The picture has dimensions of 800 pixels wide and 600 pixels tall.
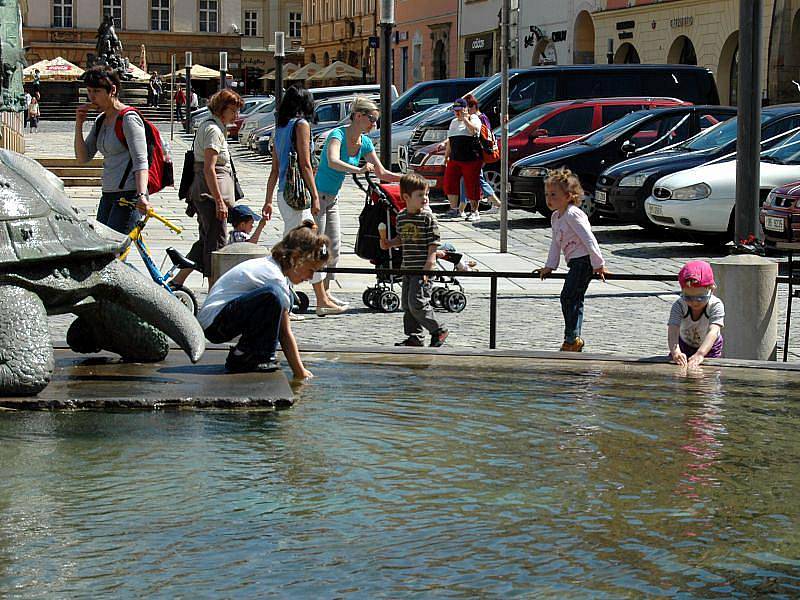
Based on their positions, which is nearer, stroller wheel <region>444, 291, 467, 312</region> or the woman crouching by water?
the woman crouching by water

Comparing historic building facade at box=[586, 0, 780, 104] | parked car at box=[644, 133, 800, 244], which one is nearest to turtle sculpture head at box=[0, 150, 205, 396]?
parked car at box=[644, 133, 800, 244]

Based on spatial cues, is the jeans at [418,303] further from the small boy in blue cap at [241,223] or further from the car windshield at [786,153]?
the car windshield at [786,153]

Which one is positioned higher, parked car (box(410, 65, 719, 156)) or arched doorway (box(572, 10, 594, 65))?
arched doorway (box(572, 10, 594, 65))

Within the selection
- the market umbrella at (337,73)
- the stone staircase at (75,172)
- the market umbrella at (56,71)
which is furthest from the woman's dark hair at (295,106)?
the market umbrella at (56,71)

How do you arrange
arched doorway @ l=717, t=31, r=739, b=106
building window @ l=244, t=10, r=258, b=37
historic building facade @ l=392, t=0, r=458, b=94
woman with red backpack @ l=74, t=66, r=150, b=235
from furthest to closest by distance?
building window @ l=244, t=10, r=258, b=37 → historic building facade @ l=392, t=0, r=458, b=94 → arched doorway @ l=717, t=31, r=739, b=106 → woman with red backpack @ l=74, t=66, r=150, b=235

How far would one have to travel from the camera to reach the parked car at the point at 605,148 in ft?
68.2

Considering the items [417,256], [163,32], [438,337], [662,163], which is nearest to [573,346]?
[438,337]

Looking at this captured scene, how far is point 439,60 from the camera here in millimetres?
61625

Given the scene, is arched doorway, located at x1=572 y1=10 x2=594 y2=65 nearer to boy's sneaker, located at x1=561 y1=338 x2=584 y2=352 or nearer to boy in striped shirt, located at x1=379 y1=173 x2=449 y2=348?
boy in striped shirt, located at x1=379 y1=173 x2=449 y2=348

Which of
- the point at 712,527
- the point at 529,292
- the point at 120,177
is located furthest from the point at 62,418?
the point at 529,292

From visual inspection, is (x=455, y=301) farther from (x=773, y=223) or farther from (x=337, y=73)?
(x=337, y=73)

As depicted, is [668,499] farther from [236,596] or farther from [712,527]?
[236,596]

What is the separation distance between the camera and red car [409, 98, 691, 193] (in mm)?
23156

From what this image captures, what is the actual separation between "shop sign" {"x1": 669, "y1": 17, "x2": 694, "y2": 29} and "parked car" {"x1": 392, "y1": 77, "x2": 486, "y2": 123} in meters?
11.4
